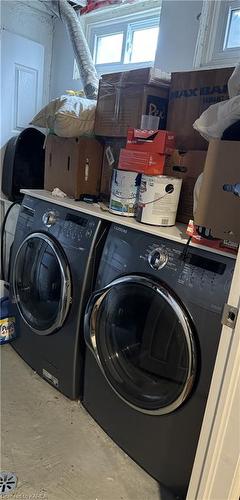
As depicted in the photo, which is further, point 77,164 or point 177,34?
point 177,34

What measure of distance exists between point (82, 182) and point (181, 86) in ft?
2.26

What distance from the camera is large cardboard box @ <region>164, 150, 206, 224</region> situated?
4.70 ft

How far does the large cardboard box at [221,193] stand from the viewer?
1032 millimetres

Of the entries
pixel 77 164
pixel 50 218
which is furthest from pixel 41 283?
pixel 77 164

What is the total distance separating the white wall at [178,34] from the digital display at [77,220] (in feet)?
3.79

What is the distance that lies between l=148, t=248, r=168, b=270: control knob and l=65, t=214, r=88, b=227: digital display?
453 millimetres

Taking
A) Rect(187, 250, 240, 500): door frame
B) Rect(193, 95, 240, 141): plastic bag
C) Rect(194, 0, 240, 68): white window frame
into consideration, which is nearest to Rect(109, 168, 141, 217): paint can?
Rect(193, 95, 240, 141): plastic bag

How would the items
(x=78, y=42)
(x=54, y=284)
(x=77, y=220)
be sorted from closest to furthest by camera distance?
(x=77, y=220) < (x=54, y=284) < (x=78, y=42)

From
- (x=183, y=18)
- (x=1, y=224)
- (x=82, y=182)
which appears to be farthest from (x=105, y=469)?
(x=183, y=18)

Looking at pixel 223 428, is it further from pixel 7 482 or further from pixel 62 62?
pixel 62 62

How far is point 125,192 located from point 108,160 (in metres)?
0.48

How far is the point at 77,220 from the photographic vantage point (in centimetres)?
167

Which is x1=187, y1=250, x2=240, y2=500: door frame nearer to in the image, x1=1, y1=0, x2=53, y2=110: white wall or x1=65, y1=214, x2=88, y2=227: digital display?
x1=65, y1=214, x2=88, y2=227: digital display

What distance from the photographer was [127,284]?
136 centimetres
